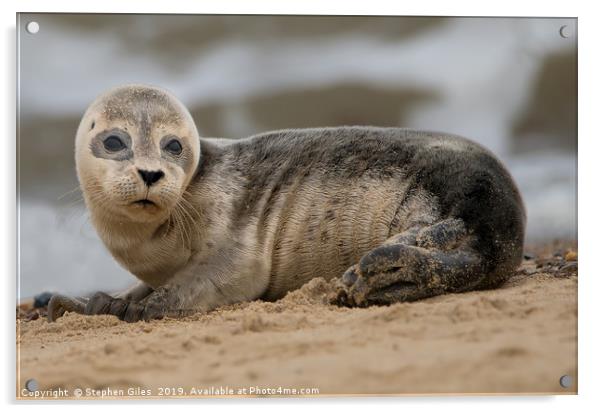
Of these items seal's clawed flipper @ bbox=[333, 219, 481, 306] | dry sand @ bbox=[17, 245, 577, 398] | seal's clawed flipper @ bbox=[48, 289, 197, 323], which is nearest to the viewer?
dry sand @ bbox=[17, 245, 577, 398]

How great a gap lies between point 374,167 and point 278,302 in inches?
36.6

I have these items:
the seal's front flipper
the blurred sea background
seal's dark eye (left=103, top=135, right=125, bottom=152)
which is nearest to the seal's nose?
seal's dark eye (left=103, top=135, right=125, bottom=152)

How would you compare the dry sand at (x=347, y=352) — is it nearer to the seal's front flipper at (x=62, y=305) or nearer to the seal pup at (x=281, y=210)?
the seal pup at (x=281, y=210)

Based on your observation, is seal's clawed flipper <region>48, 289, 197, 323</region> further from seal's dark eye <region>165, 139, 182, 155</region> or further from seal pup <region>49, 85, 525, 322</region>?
seal's dark eye <region>165, 139, 182, 155</region>

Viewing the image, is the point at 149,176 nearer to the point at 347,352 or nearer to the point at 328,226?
the point at 328,226

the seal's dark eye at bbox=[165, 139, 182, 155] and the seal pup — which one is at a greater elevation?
the seal's dark eye at bbox=[165, 139, 182, 155]

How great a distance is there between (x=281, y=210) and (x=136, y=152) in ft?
2.84

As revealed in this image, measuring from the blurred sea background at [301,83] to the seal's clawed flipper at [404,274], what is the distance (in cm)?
68

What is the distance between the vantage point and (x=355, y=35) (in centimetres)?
454

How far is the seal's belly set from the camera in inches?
183

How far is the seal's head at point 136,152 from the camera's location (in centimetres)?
428

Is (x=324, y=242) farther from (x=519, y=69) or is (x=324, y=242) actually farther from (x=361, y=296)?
(x=519, y=69)

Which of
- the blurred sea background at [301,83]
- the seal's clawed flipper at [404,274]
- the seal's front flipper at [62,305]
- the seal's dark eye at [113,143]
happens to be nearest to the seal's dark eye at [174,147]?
the seal's dark eye at [113,143]
